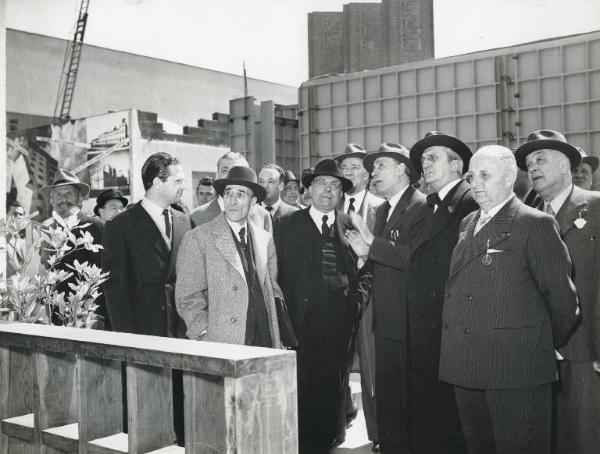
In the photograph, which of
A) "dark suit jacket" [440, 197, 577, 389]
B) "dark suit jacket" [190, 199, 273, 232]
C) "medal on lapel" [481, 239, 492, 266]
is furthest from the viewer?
"dark suit jacket" [190, 199, 273, 232]

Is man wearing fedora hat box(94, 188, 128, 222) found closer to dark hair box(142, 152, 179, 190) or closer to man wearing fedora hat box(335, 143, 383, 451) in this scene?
man wearing fedora hat box(335, 143, 383, 451)

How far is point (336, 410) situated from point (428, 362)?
1121mm

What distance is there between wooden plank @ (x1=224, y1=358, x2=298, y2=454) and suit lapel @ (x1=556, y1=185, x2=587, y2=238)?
8.56 ft

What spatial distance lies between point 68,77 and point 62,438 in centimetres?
2444

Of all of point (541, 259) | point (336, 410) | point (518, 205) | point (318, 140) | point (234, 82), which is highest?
point (234, 82)

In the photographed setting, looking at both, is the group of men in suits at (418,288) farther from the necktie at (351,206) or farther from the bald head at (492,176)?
the necktie at (351,206)

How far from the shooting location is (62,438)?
2.33 meters

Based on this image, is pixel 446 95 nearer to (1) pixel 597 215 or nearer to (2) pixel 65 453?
(1) pixel 597 215

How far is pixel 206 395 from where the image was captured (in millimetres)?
1999

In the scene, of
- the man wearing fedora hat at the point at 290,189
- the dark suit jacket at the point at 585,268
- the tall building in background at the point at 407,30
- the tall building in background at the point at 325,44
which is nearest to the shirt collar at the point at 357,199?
the dark suit jacket at the point at 585,268

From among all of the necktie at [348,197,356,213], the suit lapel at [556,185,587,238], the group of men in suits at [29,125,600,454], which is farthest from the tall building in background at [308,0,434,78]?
the suit lapel at [556,185,587,238]

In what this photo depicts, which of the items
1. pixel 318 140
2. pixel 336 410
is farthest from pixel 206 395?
pixel 318 140

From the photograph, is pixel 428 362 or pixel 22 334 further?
pixel 428 362

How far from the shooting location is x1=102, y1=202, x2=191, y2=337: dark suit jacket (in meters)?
4.31
